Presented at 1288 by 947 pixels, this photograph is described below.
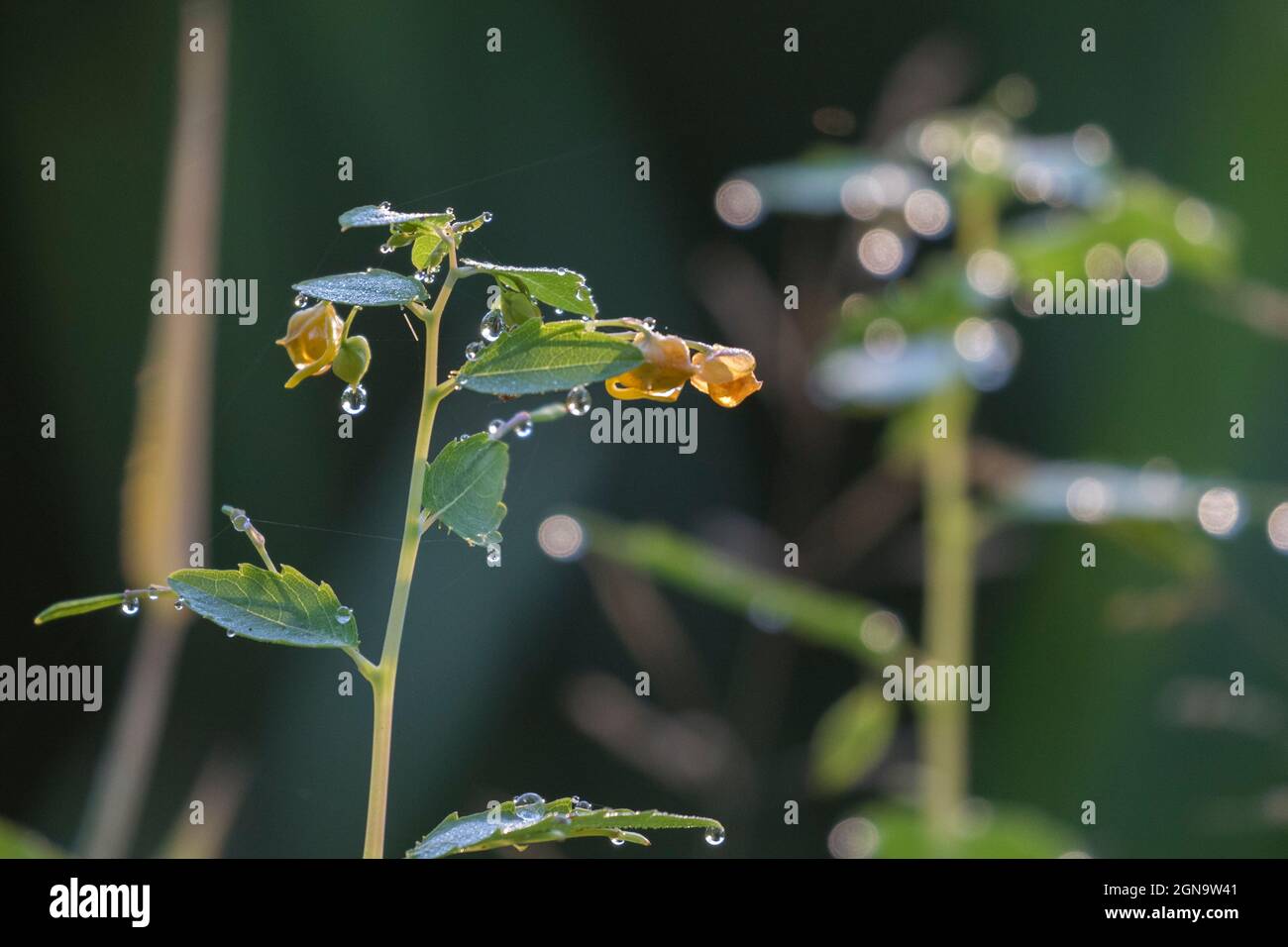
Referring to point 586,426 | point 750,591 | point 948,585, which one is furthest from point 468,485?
point 586,426

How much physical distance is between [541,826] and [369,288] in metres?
0.12

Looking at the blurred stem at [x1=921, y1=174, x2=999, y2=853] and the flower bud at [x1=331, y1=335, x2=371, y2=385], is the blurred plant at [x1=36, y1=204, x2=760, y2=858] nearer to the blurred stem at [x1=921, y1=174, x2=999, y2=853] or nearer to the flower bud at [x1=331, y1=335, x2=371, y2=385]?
the flower bud at [x1=331, y1=335, x2=371, y2=385]

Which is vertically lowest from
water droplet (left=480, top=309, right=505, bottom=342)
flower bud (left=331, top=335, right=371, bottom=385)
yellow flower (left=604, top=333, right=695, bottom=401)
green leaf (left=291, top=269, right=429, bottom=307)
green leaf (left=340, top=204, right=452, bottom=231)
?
yellow flower (left=604, top=333, right=695, bottom=401)

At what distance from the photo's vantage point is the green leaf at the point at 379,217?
0.27 meters

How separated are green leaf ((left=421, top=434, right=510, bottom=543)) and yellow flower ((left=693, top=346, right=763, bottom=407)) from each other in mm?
48

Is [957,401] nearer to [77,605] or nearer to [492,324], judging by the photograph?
[492,324]

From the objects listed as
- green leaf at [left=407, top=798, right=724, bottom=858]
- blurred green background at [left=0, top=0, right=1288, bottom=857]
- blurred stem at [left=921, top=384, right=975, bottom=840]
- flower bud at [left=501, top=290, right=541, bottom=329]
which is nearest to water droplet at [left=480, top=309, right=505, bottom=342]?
flower bud at [left=501, top=290, right=541, bottom=329]

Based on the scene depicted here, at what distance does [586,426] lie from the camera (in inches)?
38.4

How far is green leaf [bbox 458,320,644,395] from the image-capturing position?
255 millimetres

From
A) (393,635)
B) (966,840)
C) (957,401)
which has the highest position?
(957,401)

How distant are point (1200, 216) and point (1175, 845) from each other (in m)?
0.56

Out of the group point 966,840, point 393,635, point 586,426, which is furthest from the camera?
point 586,426

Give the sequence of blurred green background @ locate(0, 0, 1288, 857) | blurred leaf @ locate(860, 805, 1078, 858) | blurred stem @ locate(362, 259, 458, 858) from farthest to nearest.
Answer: blurred green background @ locate(0, 0, 1288, 857)
blurred leaf @ locate(860, 805, 1078, 858)
blurred stem @ locate(362, 259, 458, 858)
